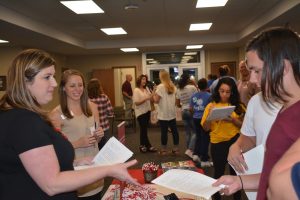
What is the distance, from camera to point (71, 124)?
2.36m

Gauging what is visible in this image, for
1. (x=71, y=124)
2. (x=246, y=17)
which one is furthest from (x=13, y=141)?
(x=246, y=17)

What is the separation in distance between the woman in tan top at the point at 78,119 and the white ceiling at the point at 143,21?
3084 millimetres

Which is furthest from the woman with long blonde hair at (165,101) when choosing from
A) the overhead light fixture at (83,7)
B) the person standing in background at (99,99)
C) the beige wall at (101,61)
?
the beige wall at (101,61)

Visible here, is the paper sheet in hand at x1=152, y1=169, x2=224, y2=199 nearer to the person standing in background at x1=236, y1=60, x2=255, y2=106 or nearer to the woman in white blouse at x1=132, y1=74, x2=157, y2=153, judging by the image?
the person standing in background at x1=236, y1=60, x2=255, y2=106

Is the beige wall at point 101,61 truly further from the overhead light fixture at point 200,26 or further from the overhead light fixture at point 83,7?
the overhead light fixture at point 83,7

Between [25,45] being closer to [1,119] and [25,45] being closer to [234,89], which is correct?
[234,89]

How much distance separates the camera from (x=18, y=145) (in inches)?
44.9

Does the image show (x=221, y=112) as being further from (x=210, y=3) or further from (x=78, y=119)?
(x=210, y=3)

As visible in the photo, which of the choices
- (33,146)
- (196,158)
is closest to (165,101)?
(196,158)

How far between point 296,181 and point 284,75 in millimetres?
534

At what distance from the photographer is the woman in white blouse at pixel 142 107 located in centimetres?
583

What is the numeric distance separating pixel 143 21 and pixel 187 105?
96.0 inches

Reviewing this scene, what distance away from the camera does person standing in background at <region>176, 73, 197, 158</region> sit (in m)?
5.55

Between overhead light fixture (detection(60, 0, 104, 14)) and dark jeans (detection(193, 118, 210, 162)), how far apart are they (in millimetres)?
2728
